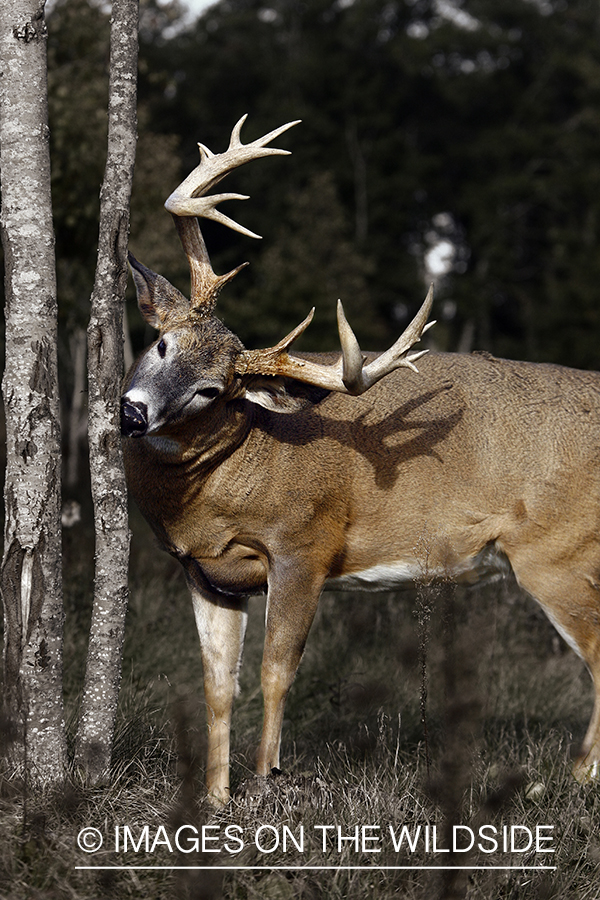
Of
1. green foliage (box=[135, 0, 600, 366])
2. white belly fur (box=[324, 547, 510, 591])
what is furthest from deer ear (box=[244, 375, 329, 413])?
green foliage (box=[135, 0, 600, 366])

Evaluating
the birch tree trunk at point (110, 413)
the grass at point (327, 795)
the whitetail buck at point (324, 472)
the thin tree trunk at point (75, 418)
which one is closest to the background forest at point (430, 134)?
the thin tree trunk at point (75, 418)

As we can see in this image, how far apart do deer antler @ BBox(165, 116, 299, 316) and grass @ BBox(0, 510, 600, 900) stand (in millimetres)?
1592

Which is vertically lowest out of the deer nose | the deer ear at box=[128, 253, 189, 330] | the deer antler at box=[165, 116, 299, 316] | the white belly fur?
the white belly fur

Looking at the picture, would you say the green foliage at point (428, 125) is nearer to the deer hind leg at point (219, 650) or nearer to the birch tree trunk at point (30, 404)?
the deer hind leg at point (219, 650)

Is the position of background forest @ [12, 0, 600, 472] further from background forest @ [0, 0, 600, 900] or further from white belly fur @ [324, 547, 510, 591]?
white belly fur @ [324, 547, 510, 591]

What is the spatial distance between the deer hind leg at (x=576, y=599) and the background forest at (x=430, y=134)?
25164mm

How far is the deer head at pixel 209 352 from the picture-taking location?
4.20 meters

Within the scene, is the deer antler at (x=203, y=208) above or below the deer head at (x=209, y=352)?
above

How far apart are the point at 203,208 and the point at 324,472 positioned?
131 cm

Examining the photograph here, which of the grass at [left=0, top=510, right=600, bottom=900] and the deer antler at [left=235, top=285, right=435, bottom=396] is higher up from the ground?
the deer antler at [left=235, top=285, right=435, bottom=396]

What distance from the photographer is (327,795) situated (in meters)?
3.94

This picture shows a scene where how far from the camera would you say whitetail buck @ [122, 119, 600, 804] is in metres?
4.41

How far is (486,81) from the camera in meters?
38.8

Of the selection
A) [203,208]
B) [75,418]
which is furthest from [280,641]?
[75,418]
